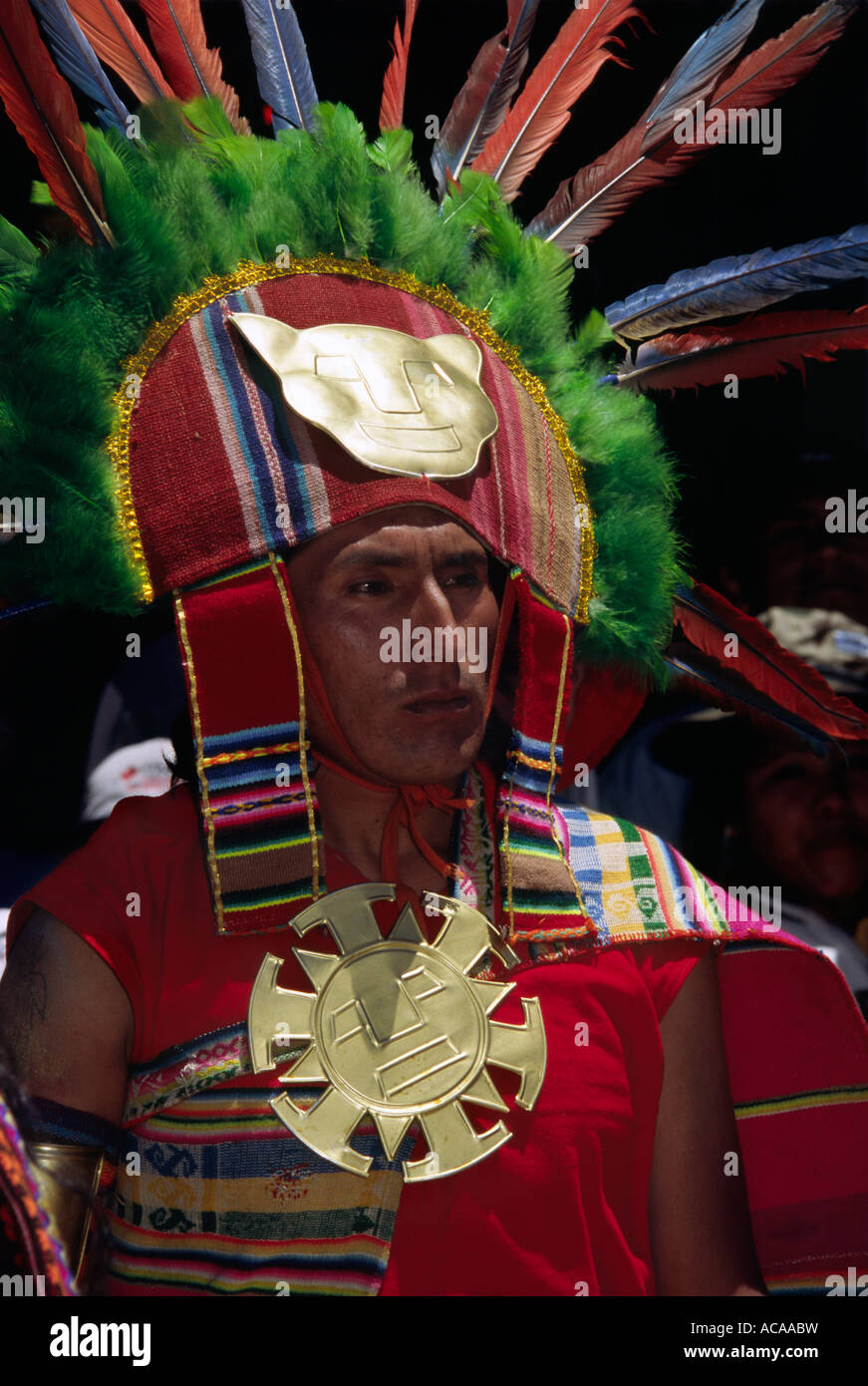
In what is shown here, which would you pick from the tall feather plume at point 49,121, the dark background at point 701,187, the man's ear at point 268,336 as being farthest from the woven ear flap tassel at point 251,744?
the dark background at point 701,187

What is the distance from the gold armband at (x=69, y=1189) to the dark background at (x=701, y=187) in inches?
74.8

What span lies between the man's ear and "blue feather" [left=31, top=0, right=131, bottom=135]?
Answer: 48 cm

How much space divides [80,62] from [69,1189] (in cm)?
187

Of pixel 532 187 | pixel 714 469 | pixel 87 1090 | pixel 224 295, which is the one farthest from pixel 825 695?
pixel 532 187

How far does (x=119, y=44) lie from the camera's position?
256 cm

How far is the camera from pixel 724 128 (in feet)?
8.60

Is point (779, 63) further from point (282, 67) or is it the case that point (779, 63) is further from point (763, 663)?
point (763, 663)

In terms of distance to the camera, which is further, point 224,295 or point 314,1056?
point 224,295

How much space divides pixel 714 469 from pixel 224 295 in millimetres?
2726

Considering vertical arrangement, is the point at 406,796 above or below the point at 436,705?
below

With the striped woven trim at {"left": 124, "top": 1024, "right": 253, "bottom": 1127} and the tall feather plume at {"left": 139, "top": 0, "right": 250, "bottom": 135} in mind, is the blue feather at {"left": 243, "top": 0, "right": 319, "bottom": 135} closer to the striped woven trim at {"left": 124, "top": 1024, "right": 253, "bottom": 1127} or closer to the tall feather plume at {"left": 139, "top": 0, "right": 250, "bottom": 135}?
the tall feather plume at {"left": 139, "top": 0, "right": 250, "bottom": 135}

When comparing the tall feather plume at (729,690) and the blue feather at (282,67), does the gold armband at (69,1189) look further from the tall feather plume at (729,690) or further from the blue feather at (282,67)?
the blue feather at (282,67)

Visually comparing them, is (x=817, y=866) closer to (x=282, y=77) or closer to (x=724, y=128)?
(x=724, y=128)

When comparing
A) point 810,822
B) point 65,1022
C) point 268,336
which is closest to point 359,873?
point 65,1022
